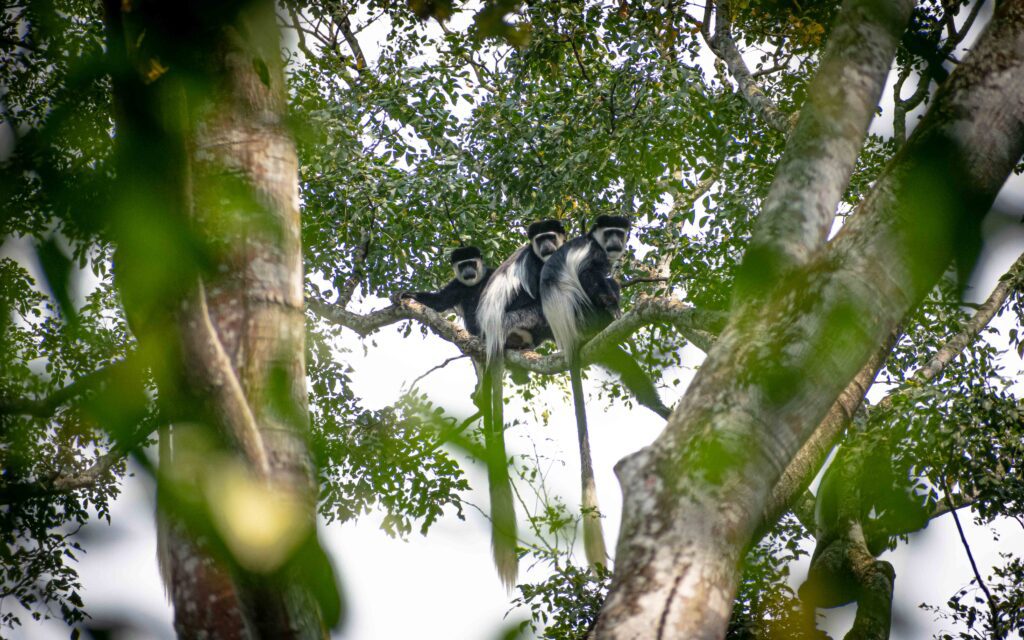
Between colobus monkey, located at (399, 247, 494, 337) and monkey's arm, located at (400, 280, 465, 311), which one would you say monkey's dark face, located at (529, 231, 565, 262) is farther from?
monkey's arm, located at (400, 280, 465, 311)

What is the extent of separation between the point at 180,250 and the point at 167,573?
1.59ft

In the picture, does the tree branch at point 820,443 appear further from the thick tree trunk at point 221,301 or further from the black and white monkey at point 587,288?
the black and white monkey at point 587,288

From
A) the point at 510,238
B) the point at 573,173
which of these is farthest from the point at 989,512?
the point at 510,238

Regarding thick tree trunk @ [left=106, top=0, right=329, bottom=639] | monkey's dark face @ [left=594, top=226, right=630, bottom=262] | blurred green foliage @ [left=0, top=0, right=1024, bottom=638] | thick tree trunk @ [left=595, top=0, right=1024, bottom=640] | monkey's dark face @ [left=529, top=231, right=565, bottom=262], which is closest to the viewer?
thick tree trunk @ [left=106, top=0, right=329, bottom=639]

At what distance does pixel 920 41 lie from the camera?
1330mm

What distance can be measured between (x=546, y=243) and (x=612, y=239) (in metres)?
0.48

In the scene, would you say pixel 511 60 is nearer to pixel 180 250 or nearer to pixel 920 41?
pixel 920 41

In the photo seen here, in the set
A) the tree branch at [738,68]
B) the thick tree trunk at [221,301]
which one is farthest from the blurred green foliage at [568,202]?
the thick tree trunk at [221,301]

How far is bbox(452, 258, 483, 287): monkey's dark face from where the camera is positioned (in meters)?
5.59

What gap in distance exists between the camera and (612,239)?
5164mm

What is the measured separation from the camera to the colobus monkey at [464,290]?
18.3 ft

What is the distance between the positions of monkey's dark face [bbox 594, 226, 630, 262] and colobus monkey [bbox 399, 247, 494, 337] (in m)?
0.82

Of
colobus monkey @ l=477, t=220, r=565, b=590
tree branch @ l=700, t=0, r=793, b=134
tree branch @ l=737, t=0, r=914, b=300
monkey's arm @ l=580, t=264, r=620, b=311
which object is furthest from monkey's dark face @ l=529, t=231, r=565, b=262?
tree branch @ l=737, t=0, r=914, b=300

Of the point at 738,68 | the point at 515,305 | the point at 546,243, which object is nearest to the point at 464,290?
the point at 515,305
